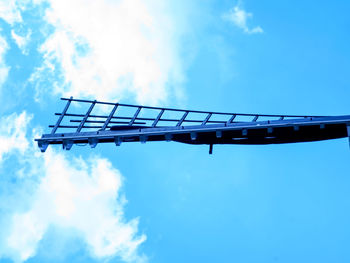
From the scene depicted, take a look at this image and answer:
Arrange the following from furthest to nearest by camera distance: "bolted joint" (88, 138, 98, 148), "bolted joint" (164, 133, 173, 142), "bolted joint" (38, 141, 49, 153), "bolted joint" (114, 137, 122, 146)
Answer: "bolted joint" (38, 141, 49, 153)
"bolted joint" (88, 138, 98, 148)
"bolted joint" (114, 137, 122, 146)
"bolted joint" (164, 133, 173, 142)

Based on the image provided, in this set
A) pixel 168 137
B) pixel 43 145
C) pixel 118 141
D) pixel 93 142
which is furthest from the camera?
pixel 43 145

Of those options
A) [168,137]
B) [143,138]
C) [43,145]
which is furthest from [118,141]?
[43,145]

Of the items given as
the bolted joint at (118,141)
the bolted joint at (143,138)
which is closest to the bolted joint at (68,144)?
the bolted joint at (118,141)

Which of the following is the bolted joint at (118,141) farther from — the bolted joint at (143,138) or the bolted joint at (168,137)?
the bolted joint at (168,137)

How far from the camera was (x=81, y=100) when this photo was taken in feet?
87.7

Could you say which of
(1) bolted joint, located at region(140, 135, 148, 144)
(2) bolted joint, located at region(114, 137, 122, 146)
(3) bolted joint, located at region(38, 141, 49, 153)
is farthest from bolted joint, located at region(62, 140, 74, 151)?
(1) bolted joint, located at region(140, 135, 148, 144)

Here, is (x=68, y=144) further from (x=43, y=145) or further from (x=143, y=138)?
(x=143, y=138)

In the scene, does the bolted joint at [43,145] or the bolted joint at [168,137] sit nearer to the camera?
the bolted joint at [168,137]

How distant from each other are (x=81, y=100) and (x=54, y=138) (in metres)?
2.43

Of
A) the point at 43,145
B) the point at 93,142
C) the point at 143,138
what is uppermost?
the point at 143,138

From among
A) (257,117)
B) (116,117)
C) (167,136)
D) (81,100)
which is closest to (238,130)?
(257,117)

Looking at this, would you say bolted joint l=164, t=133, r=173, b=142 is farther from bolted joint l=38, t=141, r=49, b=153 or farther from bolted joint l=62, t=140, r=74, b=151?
bolted joint l=38, t=141, r=49, b=153

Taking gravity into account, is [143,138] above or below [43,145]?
above

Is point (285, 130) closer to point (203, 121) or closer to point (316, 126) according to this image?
point (316, 126)
